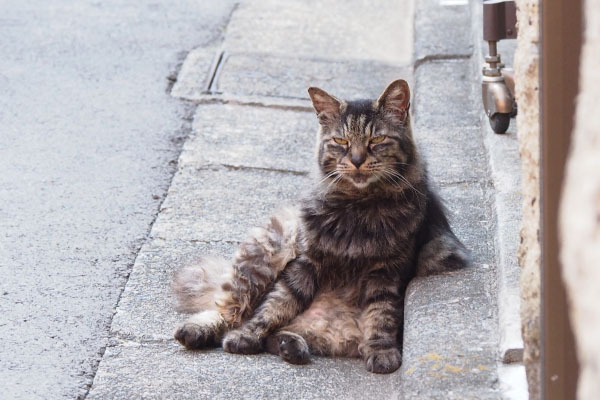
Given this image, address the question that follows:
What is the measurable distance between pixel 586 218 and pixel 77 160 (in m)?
3.83

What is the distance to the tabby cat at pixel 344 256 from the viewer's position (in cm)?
356

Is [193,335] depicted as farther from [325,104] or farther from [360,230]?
[325,104]

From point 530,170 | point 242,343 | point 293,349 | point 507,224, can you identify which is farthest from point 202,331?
point 530,170

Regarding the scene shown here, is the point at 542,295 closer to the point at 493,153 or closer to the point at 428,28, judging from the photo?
the point at 493,153

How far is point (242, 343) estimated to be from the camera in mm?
3521

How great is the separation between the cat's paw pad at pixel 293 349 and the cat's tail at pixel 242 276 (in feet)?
0.85

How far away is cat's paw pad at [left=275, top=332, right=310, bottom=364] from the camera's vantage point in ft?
11.3

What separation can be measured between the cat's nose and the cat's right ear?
0.79 feet

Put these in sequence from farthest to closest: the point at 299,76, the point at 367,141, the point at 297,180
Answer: the point at 299,76
the point at 297,180
the point at 367,141

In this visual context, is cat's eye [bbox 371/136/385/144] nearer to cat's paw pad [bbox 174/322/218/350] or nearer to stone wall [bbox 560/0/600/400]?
cat's paw pad [bbox 174/322/218/350]

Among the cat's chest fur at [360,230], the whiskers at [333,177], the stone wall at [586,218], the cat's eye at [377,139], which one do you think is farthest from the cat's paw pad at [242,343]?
→ the stone wall at [586,218]

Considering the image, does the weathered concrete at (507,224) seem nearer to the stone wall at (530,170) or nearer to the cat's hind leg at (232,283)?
the stone wall at (530,170)

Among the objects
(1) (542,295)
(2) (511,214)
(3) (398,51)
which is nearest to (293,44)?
(3) (398,51)

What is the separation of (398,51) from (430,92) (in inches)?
51.6
